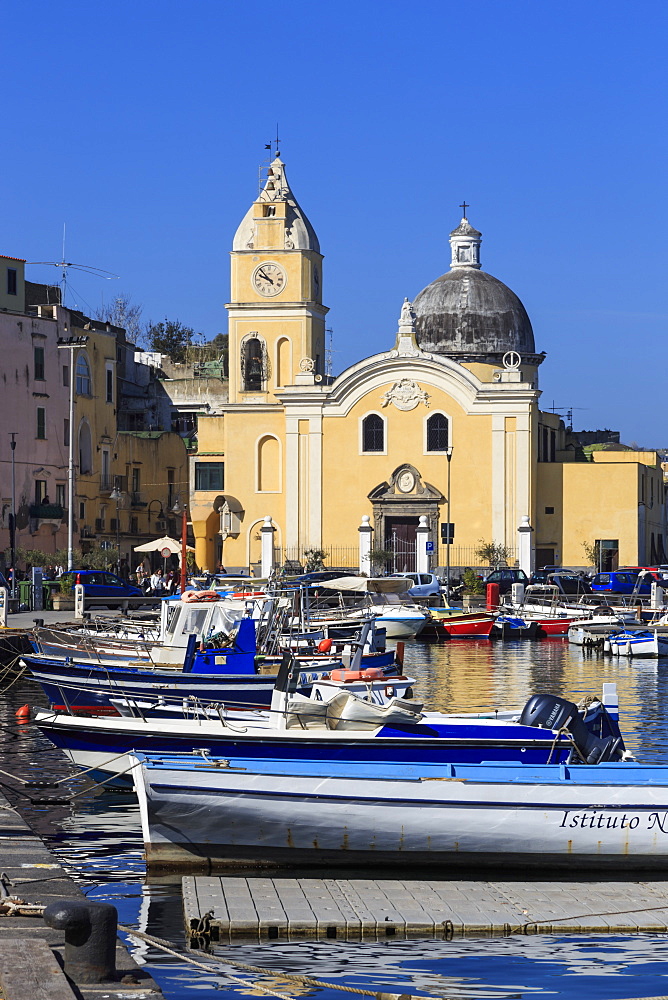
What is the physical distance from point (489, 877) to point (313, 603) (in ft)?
102

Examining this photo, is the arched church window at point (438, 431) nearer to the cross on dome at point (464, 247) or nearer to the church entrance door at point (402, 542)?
the church entrance door at point (402, 542)

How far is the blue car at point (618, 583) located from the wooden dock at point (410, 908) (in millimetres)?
41253

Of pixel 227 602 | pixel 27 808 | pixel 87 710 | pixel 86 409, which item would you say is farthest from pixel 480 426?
pixel 27 808

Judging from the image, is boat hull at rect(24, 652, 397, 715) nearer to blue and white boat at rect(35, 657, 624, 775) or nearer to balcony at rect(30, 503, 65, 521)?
blue and white boat at rect(35, 657, 624, 775)

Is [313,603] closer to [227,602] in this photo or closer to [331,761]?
[227,602]

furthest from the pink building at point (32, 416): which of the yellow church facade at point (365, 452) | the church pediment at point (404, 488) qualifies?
the church pediment at point (404, 488)

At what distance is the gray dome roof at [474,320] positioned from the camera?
71.8 meters

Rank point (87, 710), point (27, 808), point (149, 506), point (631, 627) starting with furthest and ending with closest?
point (149, 506), point (631, 627), point (87, 710), point (27, 808)

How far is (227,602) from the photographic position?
25.9 metres

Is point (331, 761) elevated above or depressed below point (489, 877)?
above

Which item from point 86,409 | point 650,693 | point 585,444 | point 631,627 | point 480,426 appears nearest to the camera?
point 650,693

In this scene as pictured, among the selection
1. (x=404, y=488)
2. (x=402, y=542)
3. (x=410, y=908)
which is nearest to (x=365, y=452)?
(x=404, y=488)

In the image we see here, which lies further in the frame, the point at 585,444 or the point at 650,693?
the point at 585,444

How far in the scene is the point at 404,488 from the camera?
63.7 meters
